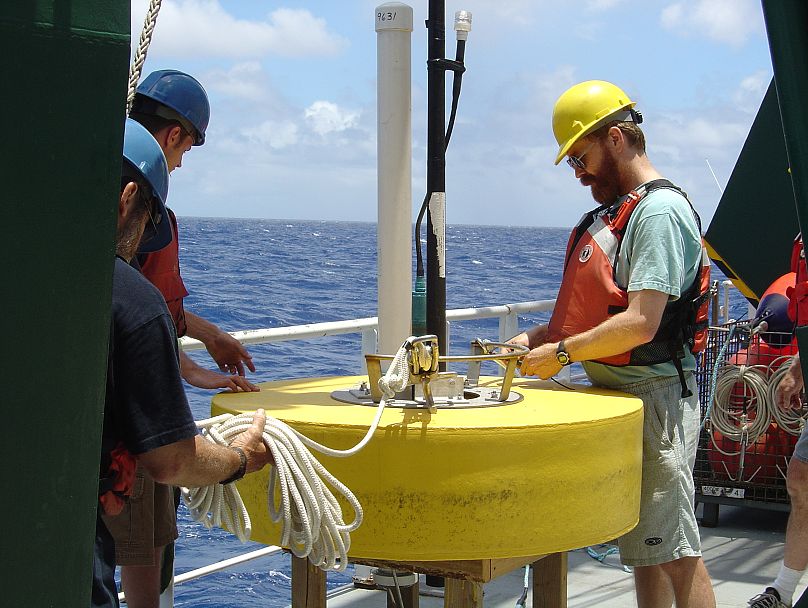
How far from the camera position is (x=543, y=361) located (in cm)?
354

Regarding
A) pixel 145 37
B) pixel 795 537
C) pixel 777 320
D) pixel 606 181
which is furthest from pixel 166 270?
pixel 777 320

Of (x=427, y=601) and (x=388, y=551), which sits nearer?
(x=388, y=551)

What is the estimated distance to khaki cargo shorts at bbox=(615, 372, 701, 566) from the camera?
3.63 metres

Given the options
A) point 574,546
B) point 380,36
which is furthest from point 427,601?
point 380,36

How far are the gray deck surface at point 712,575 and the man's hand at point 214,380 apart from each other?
5.78ft

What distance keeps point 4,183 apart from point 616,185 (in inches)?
100

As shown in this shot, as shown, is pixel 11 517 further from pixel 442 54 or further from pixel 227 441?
pixel 442 54

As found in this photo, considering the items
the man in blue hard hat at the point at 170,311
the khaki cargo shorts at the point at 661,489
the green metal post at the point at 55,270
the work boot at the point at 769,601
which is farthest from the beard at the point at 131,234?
the work boot at the point at 769,601

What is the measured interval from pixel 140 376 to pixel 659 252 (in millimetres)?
1822

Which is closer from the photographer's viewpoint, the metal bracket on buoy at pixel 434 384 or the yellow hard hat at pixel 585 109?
the metal bracket on buoy at pixel 434 384

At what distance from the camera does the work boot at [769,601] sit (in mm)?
4836

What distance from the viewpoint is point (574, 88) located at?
3676mm

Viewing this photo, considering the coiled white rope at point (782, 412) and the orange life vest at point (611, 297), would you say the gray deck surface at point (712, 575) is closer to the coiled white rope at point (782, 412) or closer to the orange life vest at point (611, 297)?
the coiled white rope at point (782, 412)

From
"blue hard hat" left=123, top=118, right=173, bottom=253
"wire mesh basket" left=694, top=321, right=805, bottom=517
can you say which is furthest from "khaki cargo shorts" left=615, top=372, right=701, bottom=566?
"wire mesh basket" left=694, top=321, right=805, bottom=517
